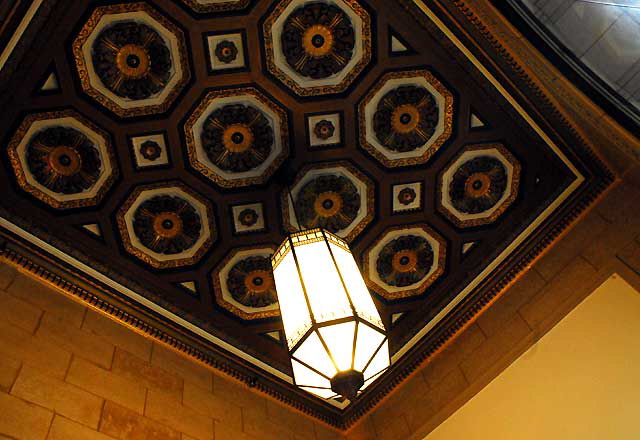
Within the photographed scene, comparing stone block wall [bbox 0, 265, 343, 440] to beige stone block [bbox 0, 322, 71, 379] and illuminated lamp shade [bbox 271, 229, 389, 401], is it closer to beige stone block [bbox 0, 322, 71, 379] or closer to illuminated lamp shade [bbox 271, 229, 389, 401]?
beige stone block [bbox 0, 322, 71, 379]

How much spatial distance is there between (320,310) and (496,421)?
7.30 ft

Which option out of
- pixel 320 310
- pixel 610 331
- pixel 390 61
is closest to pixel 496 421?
pixel 610 331

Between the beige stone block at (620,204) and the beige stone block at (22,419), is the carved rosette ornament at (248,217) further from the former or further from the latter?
the beige stone block at (620,204)

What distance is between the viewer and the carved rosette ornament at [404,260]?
15.4ft

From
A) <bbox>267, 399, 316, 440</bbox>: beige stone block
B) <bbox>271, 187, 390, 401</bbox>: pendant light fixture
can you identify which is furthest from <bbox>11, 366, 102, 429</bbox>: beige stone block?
<bbox>267, 399, 316, 440</bbox>: beige stone block

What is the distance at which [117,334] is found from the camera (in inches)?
152

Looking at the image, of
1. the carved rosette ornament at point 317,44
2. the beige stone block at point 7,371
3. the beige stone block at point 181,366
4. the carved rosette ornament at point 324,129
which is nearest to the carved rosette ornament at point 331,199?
the carved rosette ornament at point 324,129

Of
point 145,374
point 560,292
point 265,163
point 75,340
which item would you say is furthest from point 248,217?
point 560,292

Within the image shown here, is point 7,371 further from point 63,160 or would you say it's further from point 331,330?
point 331,330

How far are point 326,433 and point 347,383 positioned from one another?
2749mm

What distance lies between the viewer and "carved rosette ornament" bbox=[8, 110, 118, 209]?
3688 millimetres

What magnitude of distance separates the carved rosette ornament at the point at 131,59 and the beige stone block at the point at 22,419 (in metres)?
2.07

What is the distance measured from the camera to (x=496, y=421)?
156 inches

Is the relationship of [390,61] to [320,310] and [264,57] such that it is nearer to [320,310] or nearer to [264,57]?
[264,57]
